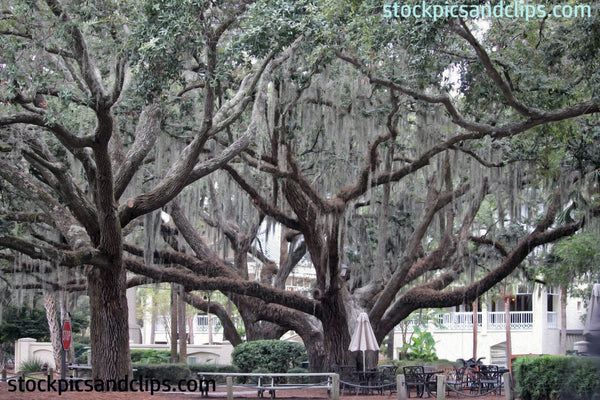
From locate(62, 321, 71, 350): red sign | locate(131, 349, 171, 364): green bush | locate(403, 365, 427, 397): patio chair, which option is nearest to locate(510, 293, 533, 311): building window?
locate(131, 349, 171, 364): green bush

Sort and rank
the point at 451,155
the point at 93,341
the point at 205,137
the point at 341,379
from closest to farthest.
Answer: the point at 205,137 → the point at 93,341 → the point at 451,155 → the point at 341,379

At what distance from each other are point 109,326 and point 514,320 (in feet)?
91.6

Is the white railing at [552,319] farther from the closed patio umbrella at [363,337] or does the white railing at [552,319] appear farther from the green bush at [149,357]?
the closed patio umbrella at [363,337]

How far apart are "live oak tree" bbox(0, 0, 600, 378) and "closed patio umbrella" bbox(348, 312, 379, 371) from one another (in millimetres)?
970

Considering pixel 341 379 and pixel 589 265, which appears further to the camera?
pixel 589 265

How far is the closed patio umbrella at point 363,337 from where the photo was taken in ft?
49.3

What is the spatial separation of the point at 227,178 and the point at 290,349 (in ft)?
17.6

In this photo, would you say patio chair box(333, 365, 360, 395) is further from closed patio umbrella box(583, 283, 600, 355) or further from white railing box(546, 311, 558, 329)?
white railing box(546, 311, 558, 329)

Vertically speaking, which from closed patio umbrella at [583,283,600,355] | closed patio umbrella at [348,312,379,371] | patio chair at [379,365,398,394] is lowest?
patio chair at [379,365,398,394]

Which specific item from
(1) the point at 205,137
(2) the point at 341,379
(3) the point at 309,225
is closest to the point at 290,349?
(2) the point at 341,379

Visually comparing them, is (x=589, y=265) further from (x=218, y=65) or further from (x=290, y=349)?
(x=218, y=65)

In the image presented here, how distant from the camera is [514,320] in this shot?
3566cm

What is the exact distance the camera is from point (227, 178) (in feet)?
54.7

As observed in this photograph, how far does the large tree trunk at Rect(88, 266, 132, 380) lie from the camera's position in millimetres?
11844
